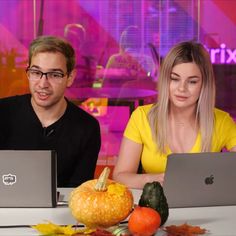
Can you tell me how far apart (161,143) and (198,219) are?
0.92m

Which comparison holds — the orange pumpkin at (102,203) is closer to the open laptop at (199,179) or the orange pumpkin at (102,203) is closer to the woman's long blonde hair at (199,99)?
the open laptop at (199,179)

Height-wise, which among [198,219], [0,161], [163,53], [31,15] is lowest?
[198,219]

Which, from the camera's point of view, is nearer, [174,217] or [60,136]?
[174,217]

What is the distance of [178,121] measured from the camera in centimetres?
325

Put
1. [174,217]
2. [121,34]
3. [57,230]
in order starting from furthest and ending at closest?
[121,34]
[174,217]
[57,230]

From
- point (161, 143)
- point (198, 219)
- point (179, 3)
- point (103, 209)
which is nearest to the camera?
point (103, 209)

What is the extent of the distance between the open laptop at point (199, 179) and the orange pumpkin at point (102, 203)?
318 millimetres

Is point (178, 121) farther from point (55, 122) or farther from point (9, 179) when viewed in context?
point (9, 179)

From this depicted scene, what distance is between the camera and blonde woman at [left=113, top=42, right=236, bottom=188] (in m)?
3.10

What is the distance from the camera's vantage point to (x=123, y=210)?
2.03 m

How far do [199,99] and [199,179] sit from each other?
885 mm

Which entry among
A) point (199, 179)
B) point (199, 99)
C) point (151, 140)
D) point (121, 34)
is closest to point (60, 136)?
point (151, 140)

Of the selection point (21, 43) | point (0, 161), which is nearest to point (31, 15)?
point (21, 43)

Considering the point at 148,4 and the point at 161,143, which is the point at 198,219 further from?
the point at 148,4
